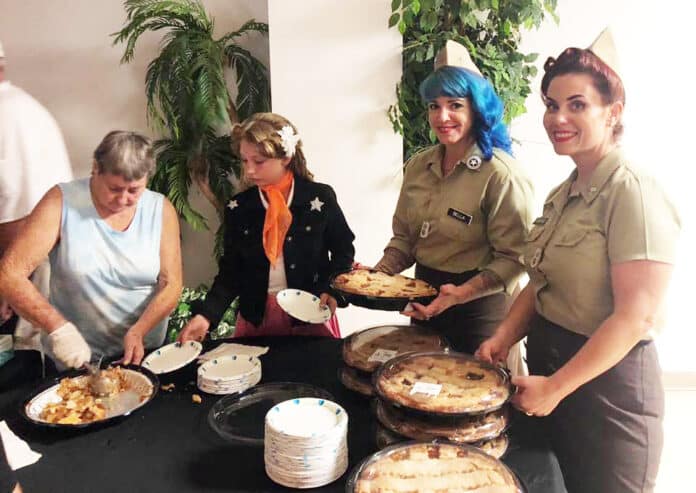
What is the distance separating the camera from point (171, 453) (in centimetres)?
127

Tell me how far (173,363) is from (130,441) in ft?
1.27

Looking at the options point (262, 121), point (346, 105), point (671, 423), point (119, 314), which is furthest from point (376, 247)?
point (671, 423)

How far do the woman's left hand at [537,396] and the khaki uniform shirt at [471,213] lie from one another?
0.49 meters

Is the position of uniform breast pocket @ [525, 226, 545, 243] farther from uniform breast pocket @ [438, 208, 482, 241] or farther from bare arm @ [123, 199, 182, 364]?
bare arm @ [123, 199, 182, 364]

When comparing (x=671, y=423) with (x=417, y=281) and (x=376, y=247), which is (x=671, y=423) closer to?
(x=376, y=247)

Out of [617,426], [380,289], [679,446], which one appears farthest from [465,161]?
[679,446]

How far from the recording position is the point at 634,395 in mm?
1351

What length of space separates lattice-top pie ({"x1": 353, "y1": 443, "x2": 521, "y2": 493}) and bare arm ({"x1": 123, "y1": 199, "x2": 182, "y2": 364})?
95 centimetres

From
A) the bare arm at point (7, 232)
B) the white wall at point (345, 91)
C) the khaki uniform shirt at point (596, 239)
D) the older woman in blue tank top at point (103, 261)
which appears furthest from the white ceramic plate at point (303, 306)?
the bare arm at point (7, 232)

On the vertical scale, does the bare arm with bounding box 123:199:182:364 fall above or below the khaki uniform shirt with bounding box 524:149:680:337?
below

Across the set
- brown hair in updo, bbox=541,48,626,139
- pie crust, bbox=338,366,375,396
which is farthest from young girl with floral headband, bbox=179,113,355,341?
brown hair in updo, bbox=541,48,626,139

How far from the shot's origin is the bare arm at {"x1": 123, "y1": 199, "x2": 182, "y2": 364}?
1791 millimetres

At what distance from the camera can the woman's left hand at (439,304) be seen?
1663 millimetres

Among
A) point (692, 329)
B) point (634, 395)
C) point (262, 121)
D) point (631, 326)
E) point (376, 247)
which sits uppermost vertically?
point (262, 121)
